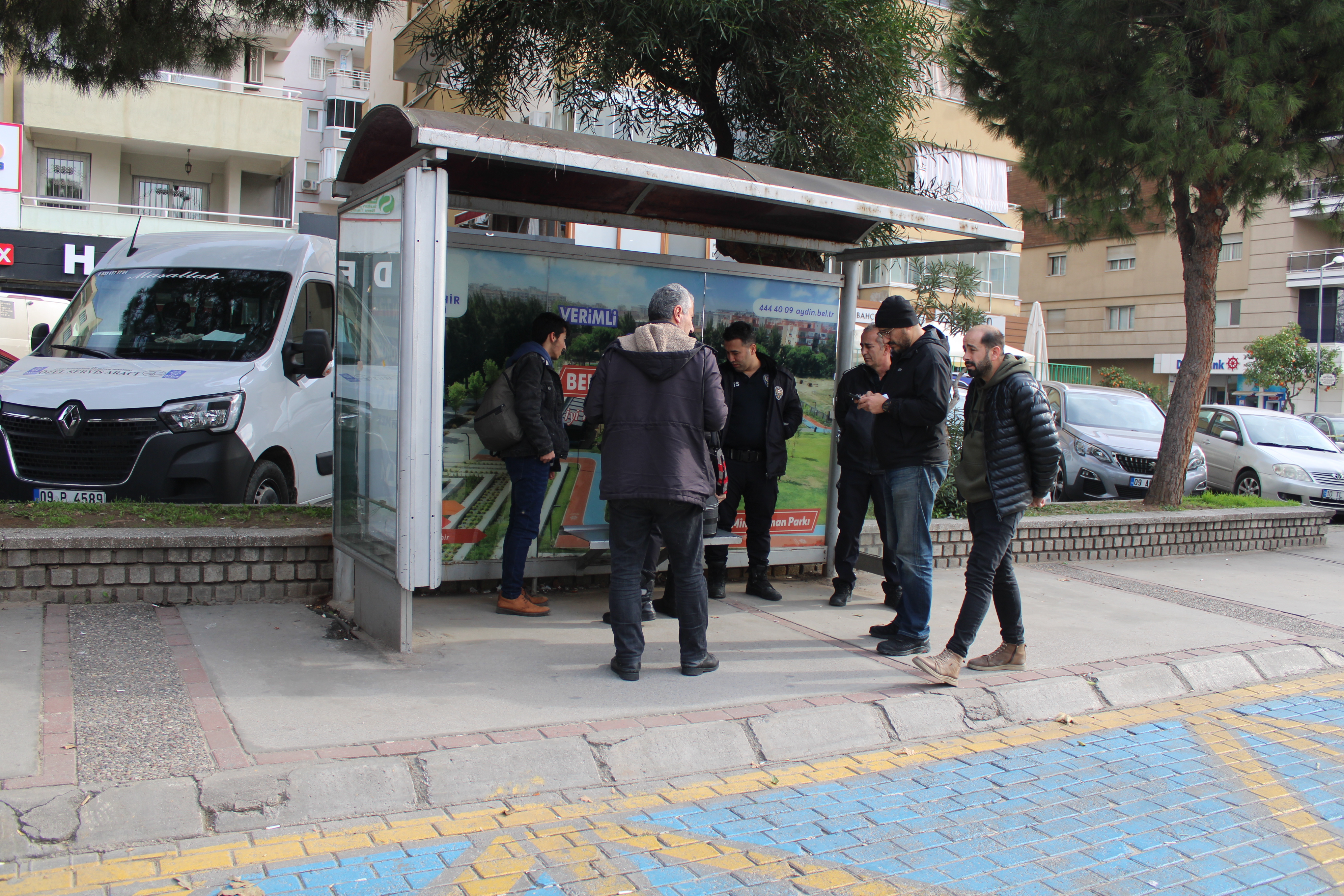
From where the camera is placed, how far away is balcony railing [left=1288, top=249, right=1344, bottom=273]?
40.9 meters

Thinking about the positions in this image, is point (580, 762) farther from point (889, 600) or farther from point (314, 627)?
point (889, 600)

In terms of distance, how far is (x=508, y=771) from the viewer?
4039mm

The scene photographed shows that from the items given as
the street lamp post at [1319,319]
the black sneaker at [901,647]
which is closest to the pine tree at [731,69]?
the black sneaker at [901,647]

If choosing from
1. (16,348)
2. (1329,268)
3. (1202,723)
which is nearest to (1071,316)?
(1329,268)

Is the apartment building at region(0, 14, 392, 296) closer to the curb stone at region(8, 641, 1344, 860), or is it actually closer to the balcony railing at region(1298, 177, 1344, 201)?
the balcony railing at region(1298, 177, 1344, 201)

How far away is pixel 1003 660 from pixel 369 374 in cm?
383

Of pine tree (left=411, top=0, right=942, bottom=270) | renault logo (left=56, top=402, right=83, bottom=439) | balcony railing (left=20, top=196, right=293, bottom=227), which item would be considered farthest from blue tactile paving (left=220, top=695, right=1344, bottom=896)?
balcony railing (left=20, top=196, right=293, bottom=227)

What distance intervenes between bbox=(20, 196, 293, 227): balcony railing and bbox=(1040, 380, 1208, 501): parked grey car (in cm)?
2036

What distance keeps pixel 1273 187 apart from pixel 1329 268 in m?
34.9

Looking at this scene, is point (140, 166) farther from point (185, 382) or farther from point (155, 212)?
point (185, 382)

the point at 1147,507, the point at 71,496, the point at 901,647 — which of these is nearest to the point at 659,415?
the point at 901,647

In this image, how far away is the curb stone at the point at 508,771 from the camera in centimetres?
341

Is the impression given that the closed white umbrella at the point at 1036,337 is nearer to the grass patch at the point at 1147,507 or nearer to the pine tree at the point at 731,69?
the grass patch at the point at 1147,507

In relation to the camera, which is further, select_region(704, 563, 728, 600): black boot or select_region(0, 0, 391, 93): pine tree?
select_region(0, 0, 391, 93): pine tree
